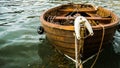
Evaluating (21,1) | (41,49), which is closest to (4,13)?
(21,1)

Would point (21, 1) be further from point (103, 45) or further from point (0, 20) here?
point (103, 45)

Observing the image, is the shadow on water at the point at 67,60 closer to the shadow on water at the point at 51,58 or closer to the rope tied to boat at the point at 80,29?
the shadow on water at the point at 51,58

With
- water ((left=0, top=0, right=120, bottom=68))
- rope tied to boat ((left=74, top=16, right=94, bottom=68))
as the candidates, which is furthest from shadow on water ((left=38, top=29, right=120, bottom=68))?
rope tied to boat ((left=74, top=16, right=94, bottom=68))

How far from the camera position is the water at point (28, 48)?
7629 mm

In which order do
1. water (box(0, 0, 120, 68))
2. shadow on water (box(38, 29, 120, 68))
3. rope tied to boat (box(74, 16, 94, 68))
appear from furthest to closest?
water (box(0, 0, 120, 68)), shadow on water (box(38, 29, 120, 68)), rope tied to boat (box(74, 16, 94, 68))

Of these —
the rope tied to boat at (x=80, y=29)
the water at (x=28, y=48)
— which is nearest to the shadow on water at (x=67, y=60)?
the water at (x=28, y=48)

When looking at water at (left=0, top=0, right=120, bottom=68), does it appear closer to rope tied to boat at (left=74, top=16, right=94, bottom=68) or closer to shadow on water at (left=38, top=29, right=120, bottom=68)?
shadow on water at (left=38, top=29, right=120, bottom=68)

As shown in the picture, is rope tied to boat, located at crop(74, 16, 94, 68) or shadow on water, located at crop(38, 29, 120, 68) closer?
rope tied to boat, located at crop(74, 16, 94, 68)

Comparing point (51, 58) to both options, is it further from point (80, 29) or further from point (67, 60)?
point (80, 29)

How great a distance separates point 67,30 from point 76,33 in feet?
2.15

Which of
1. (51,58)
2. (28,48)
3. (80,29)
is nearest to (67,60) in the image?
(51,58)

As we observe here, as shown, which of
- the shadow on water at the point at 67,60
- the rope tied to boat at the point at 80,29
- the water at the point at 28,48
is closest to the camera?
the rope tied to boat at the point at 80,29

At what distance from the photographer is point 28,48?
352 inches

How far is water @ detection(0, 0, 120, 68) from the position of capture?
7.63 m
